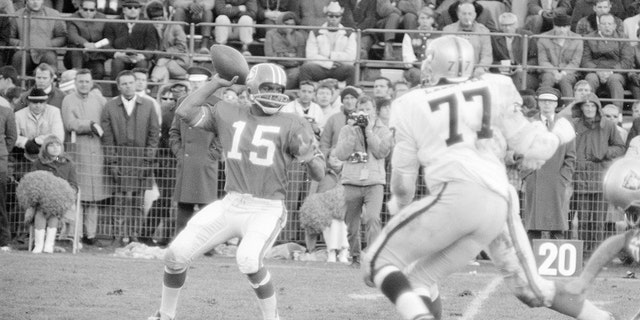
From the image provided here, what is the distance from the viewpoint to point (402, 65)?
1560cm

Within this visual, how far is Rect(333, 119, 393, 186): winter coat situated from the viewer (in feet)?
40.7

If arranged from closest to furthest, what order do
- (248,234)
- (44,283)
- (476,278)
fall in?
(248,234) < (44,283) < (476,278)

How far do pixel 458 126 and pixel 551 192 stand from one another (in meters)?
6.62

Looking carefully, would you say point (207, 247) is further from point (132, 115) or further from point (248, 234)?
point (132, 115)

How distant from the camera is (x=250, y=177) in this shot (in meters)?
8.26

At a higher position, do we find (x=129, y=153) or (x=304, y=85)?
(x=304, y=85)

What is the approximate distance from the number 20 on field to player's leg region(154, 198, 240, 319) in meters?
3.80

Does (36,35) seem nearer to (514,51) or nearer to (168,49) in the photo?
(168,49)

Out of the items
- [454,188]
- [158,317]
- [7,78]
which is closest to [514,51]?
[7,78]

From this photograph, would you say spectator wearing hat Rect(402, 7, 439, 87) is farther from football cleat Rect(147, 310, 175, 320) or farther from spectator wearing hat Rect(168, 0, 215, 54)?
football cleat Rect(147, 310, 175, 320)

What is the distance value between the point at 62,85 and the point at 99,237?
7.56 ft

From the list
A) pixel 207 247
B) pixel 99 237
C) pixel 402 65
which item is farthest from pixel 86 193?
pixel 207 247

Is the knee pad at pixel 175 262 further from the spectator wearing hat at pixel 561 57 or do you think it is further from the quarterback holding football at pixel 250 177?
the spectator wearing hat at pixel 561 57

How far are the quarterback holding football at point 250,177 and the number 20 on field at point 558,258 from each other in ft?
10.5
